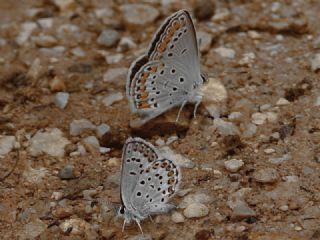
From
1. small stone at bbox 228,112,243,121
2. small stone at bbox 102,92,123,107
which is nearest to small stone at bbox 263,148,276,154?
small stone at bbox 228,112,243,121

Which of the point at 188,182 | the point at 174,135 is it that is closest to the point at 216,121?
the point at 174,135

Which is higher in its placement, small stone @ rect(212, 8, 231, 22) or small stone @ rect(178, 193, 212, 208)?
small stone @ rect(212, 8, 231, 22)

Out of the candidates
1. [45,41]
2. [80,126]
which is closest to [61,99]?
[80,126]

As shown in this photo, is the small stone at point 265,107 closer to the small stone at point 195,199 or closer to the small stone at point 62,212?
the small stone at point 195,199

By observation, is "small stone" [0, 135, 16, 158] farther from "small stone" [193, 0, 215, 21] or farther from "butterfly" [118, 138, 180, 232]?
"small stone" [193, 0, 215, 21]

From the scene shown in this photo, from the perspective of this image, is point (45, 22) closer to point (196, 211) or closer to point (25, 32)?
point (25, 32)

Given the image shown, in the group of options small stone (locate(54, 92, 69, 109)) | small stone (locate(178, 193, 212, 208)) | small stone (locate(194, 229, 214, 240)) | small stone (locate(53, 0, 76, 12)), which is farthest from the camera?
small stone (locate(53, 0, 76, 12))

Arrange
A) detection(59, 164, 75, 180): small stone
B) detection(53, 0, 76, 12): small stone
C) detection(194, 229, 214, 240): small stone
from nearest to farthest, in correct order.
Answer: detection(194, 229, 214, 240): small stone, detection(59, 164, 75, 180): small stone, detection(53, 0, 76, 12): small stone
